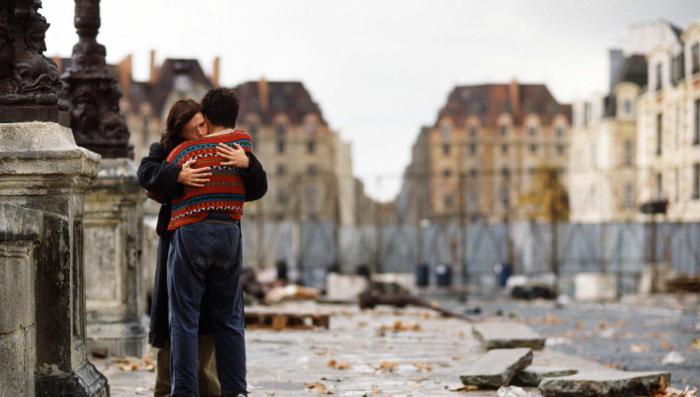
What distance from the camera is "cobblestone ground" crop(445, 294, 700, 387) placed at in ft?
38.0

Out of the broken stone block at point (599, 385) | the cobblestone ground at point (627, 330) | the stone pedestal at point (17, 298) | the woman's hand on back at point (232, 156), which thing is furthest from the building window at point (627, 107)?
the stone pedestal at point (17, 298)

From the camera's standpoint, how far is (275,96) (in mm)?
84000

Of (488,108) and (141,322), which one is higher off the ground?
(488,108)

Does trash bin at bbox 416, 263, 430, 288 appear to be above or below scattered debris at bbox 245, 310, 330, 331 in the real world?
below

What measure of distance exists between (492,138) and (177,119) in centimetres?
8379

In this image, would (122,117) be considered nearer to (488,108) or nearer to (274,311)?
(274,311)

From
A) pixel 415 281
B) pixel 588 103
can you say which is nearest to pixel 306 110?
pixel 588 103

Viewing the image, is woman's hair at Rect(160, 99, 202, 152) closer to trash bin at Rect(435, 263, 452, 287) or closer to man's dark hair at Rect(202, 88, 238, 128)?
man's dark hair at Rect(202, 88, 238, 128)

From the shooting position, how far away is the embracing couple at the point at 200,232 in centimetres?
589

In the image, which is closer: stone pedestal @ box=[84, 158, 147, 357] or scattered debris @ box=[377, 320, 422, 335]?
stone pedestal @ box=[84, 158, 147, 357]

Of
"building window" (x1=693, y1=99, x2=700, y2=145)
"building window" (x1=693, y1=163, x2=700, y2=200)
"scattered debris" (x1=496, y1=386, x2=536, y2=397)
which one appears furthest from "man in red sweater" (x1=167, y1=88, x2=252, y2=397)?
"building window" (x1=693, y1=99, x2=700, y2=145)

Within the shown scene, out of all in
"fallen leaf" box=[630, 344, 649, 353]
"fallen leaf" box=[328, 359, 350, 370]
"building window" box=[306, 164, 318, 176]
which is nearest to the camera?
"fallen leaf" box=[328, 359, 350, 370]

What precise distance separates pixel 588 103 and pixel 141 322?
65814 millimetres

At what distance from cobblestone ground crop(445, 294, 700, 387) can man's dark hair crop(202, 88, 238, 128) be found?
4.48 metres
